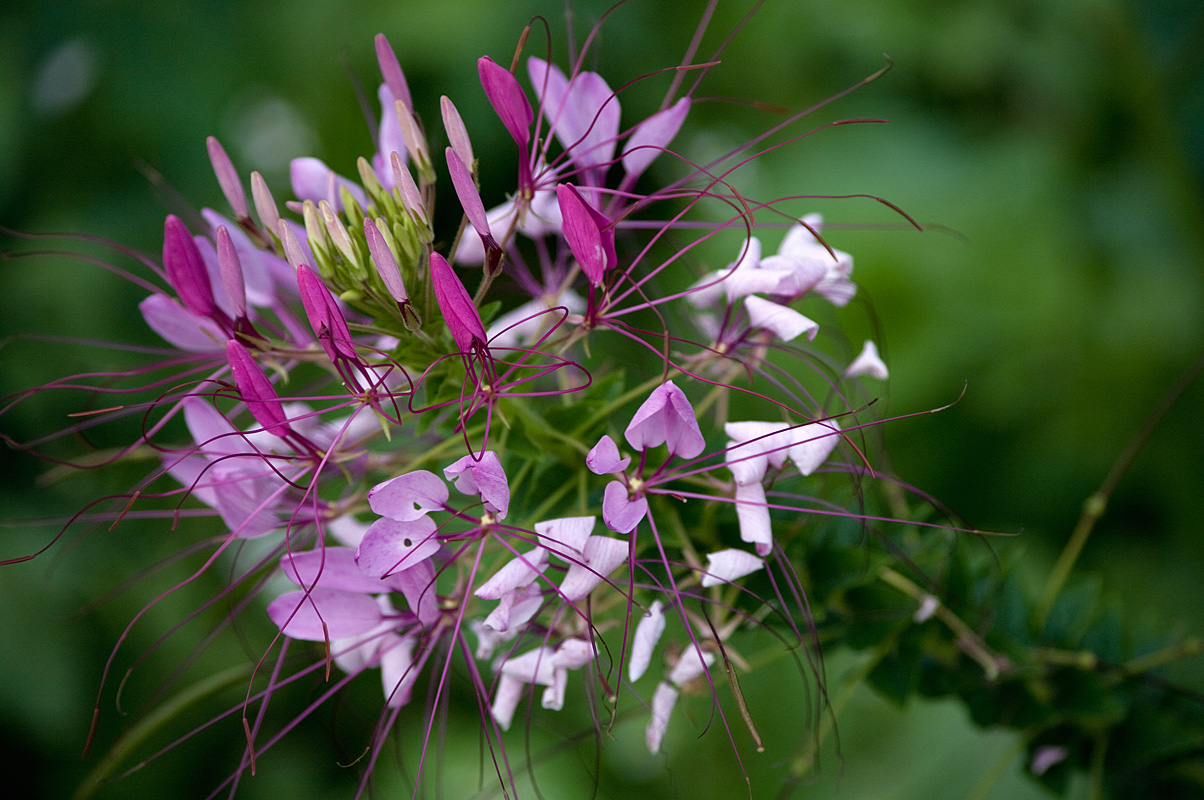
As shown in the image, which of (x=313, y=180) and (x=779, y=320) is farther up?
(x=313, y=180)

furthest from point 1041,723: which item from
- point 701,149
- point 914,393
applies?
point 701,149

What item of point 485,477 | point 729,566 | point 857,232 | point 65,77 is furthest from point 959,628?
point 65,77

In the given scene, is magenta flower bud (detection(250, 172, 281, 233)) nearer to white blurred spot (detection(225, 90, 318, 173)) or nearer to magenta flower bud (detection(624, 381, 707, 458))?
magenta flower bud (detection(624, 381, 707, 458))

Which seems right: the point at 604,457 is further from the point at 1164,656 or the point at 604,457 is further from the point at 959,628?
the point at 1164,656

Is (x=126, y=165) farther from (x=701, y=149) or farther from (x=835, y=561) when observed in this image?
(x=835, y=561)

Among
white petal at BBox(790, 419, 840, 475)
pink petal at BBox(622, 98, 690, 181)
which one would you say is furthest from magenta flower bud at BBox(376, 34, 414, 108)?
white petal at BBox(790, 419, 840, 475)

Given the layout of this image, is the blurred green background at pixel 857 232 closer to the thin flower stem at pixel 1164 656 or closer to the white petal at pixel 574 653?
the thin flower stem at pixel 1164 656
